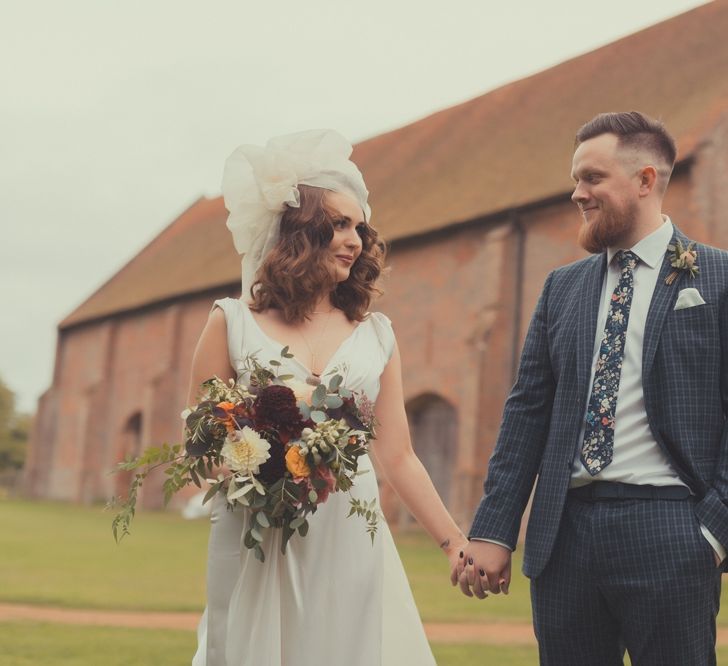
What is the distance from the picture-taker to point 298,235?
13.3 feet

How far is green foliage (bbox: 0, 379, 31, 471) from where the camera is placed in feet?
249

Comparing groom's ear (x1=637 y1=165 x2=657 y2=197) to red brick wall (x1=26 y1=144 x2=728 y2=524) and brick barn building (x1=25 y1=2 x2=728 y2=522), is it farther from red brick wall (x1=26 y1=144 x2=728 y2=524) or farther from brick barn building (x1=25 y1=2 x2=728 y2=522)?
red brick wall (x1=26 y1=144 x2=728 y2=524)

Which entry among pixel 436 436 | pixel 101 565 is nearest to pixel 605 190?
pixel 101 565

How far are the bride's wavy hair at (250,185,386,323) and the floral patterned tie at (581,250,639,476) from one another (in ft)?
3.37

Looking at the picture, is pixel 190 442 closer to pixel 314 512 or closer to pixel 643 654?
pixel 314 512

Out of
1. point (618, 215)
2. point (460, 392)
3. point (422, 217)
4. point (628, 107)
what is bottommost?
point (618, 215)

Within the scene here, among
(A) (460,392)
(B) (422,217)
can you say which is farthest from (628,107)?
(A) (460,392)

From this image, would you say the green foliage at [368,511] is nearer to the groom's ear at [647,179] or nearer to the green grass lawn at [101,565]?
the groom's ear at [647,179]

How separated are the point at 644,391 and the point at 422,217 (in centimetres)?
2183

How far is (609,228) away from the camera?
3551 millimetres

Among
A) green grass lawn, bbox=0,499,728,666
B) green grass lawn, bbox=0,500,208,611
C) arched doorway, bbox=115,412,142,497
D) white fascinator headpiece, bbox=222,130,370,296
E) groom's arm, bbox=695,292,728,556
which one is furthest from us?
arched doorway, bbox=115,412,142,497

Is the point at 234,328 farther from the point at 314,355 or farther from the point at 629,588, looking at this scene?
the point at 629,588

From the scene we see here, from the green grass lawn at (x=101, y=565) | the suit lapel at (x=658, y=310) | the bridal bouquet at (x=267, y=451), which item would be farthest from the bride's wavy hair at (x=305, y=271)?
the green grass lawn at (x=101, y=565)

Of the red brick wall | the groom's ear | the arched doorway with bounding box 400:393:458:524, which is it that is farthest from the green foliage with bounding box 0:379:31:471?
the groom's ear
